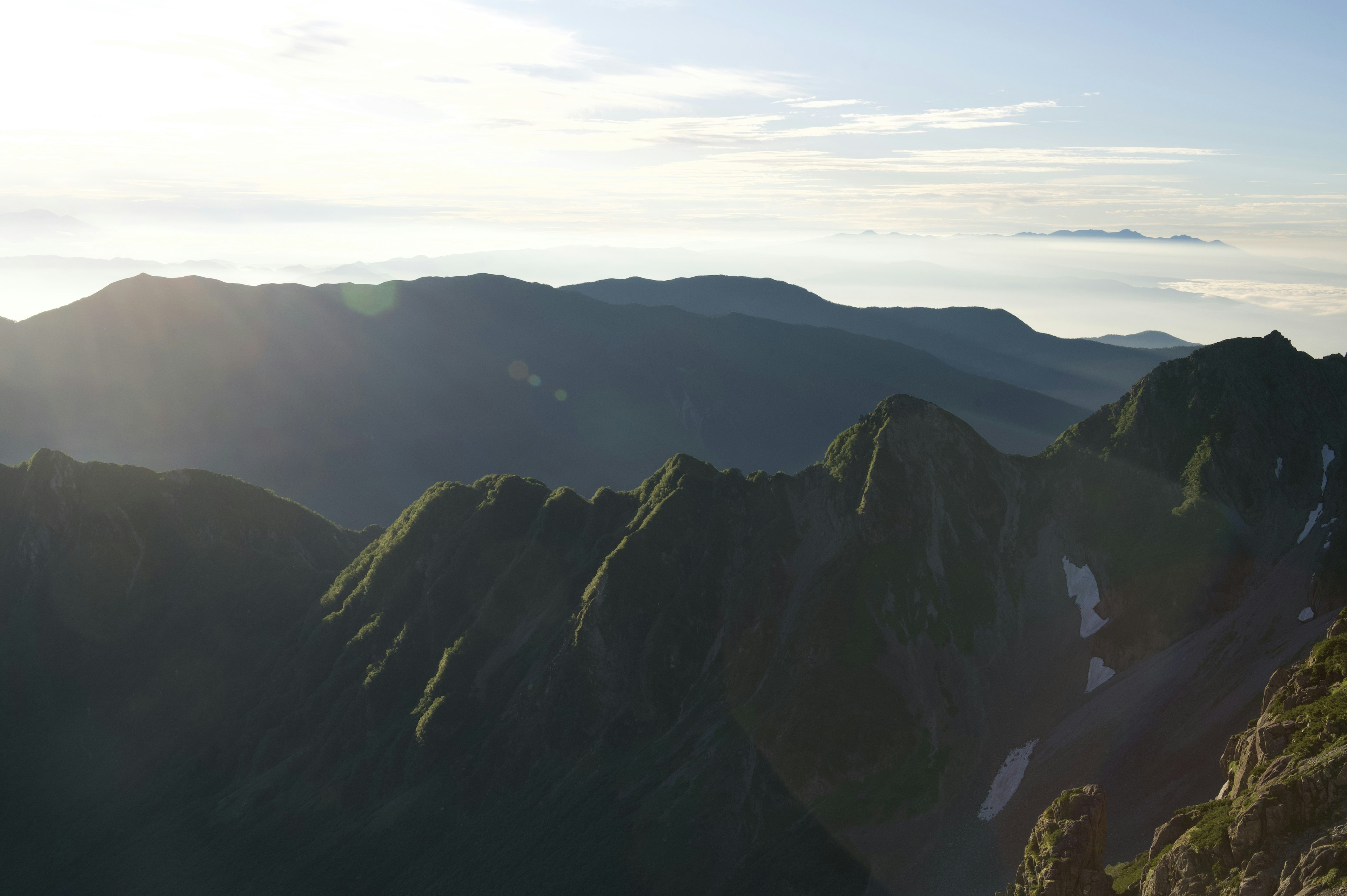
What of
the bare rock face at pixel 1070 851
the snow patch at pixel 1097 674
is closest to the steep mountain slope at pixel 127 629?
the bare rock face at pixel 1070 851

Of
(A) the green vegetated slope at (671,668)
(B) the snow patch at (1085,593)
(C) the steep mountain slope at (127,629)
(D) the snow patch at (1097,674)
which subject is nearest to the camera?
(A) the green vegetated slope at (671,668)

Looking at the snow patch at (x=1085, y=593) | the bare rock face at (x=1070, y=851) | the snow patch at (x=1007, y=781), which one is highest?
the snow patch at (x=1085, y=593)

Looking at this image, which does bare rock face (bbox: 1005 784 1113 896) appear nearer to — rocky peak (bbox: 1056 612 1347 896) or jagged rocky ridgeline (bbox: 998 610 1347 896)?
jagged rocky ridgeline (bbox: 998 610 1347 896)

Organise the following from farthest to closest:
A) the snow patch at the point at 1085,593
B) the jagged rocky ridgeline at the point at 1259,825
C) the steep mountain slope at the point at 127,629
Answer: the steep mountain slope at the point at 127,629, the snow patch at the point at 1085,593, the jagged rocky ridgeline at the point at 1259,825

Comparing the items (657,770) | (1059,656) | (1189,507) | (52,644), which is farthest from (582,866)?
(52,644)

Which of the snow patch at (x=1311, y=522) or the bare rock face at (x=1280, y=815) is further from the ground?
the snow patch at (x=1311, y=522)

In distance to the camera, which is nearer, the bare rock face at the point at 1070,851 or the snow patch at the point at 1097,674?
the bare rock face at the point at 1070,851

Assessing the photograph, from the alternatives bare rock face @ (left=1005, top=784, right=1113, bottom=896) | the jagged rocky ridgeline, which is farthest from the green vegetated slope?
the jagged rocky ridgeline

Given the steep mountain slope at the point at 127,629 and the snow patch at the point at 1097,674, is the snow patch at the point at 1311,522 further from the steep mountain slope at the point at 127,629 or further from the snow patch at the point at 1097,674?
the steep mountain slope at the point at 127,629
